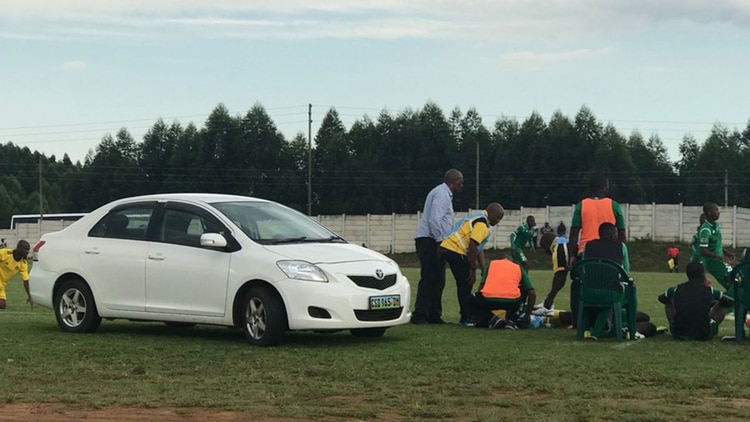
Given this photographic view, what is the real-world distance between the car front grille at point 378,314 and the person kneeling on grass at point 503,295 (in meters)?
2.16

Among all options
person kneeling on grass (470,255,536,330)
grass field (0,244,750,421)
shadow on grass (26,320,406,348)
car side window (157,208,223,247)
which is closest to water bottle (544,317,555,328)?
person kneeling on grass (470,255,536,330)

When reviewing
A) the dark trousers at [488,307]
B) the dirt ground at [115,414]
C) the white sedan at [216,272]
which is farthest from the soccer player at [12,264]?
the dirt ground at [115,414]

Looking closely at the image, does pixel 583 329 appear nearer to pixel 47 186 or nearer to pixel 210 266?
pixel 210 266

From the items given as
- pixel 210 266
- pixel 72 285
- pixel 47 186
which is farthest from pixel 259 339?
pixel 47 186

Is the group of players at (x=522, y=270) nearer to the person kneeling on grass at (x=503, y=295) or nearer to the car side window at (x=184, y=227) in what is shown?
the person kneeling on grass at (x=503, y=295)

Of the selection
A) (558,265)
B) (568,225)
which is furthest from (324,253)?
(568,225)

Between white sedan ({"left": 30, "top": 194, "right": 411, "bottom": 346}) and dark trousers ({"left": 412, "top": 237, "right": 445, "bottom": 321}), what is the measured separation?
2.06 m

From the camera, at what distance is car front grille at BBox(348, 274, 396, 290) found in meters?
11.9

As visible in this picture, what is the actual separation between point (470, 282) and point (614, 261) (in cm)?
237

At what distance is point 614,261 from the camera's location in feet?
42.0

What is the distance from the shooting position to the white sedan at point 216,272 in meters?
11.8

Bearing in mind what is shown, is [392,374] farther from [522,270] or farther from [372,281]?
[522,270]

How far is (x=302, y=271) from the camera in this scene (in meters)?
11.7

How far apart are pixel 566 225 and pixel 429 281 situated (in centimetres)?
4655
